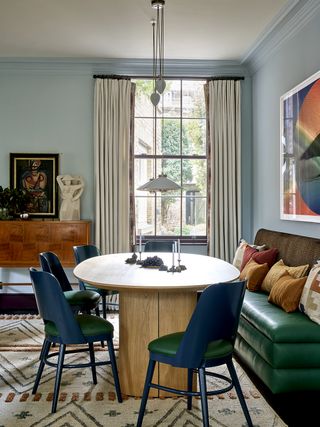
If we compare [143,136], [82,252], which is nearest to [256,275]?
[82,252]

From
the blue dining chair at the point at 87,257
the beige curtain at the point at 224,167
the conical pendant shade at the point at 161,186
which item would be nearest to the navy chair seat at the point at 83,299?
the blue dining chair at the point at 87,257

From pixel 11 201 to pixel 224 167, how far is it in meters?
2.61

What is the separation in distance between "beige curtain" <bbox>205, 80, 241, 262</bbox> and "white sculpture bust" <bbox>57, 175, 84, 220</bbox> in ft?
5.31

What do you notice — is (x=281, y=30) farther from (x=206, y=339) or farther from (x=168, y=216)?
(x=206, y=339)

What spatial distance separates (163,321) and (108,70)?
3.91m

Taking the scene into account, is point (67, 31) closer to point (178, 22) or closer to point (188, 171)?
point (178, 22)

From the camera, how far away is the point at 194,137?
20.7ft

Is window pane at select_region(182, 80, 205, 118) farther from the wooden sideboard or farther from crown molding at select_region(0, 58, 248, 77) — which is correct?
the wooden sideboard

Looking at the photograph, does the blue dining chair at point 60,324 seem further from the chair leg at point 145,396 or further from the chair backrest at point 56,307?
the chair leg at point 145,396

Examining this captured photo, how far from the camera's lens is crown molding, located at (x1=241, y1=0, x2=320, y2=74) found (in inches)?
167

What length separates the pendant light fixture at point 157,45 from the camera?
422cm

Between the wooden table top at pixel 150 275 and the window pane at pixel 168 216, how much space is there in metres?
2.12

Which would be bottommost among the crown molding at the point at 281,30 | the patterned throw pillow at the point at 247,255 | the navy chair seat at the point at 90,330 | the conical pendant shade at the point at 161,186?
the navy chair seat at the point at 90,330

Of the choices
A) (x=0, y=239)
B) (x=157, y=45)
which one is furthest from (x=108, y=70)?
(x=0, y=239)
